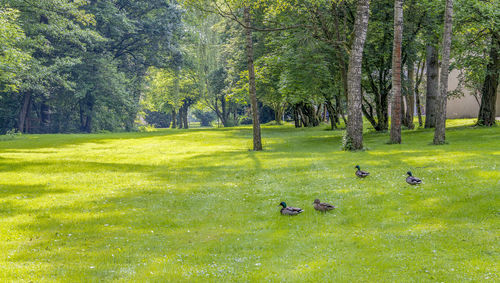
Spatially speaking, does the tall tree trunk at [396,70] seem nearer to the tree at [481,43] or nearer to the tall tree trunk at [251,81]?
the tree at [481,43]

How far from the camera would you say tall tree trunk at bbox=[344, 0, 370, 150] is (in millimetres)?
28234

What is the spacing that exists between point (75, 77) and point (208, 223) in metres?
58.2

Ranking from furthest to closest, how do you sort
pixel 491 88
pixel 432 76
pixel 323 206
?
1. pixel 432 76
2. pixel 491 88
3. pixel 323 206

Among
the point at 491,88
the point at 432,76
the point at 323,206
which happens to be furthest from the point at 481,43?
the point at 323,206

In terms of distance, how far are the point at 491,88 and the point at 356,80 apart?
51.5 ft

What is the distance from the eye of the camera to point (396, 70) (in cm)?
3023

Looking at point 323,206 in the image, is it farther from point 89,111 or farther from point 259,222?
point 89,111

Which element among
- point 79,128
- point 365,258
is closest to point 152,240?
point 365,258

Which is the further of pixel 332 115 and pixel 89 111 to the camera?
pixel 89 111

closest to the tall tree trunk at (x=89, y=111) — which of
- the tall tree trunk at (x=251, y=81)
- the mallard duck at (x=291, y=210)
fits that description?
the tall tree trunk at (x=251, y=81)

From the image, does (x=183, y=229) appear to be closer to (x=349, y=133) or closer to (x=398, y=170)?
(x=398, y=170)

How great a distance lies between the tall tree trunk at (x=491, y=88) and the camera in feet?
116

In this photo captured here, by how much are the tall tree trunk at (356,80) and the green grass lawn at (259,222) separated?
475 cm

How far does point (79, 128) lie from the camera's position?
76812mm
